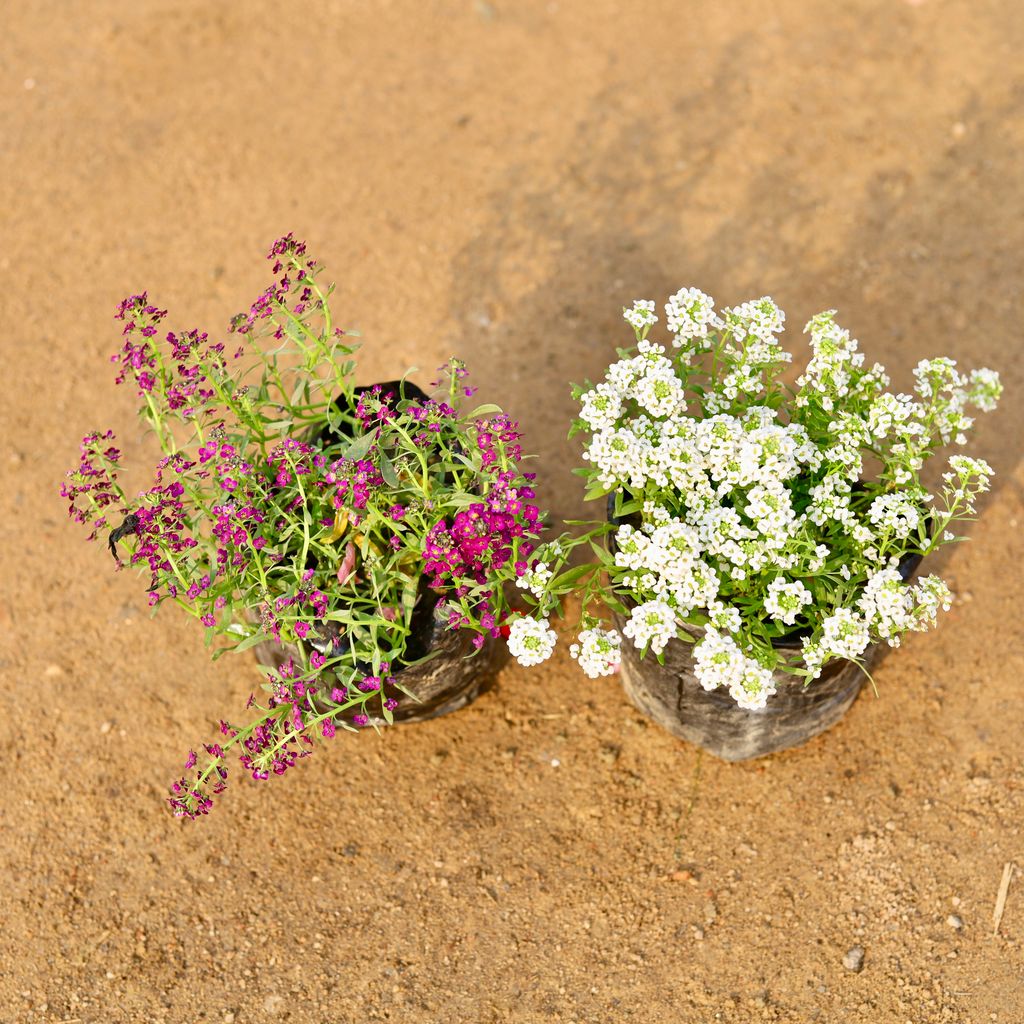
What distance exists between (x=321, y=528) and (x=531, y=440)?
1559 millimetres

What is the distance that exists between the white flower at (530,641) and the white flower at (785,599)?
579mm

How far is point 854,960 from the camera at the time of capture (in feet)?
11.5

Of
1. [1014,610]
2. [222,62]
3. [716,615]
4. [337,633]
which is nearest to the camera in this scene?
[716,615]

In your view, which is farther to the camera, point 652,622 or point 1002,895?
point 1002,895

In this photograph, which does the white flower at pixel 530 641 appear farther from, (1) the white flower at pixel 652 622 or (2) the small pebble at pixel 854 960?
(2) the small pebble at pixel 854 960

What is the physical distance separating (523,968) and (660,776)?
31.4 inches

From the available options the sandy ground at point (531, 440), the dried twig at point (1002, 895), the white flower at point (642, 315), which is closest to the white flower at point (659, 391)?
the white flower at point (642, 315)

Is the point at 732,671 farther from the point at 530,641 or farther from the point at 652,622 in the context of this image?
the point at 530,641

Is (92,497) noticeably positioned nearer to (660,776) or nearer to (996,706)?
(660,776)

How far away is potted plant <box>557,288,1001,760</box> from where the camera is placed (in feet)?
9.53

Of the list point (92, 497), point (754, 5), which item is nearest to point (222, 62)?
point (754, 5)

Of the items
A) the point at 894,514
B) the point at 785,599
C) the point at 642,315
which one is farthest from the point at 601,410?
the point at 894,514

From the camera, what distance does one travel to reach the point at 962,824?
147 inches

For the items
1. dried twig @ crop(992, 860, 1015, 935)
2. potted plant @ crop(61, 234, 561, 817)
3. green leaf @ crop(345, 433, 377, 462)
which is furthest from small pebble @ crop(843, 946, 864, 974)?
green leaf @ crop(345, 433, 377, 462)
